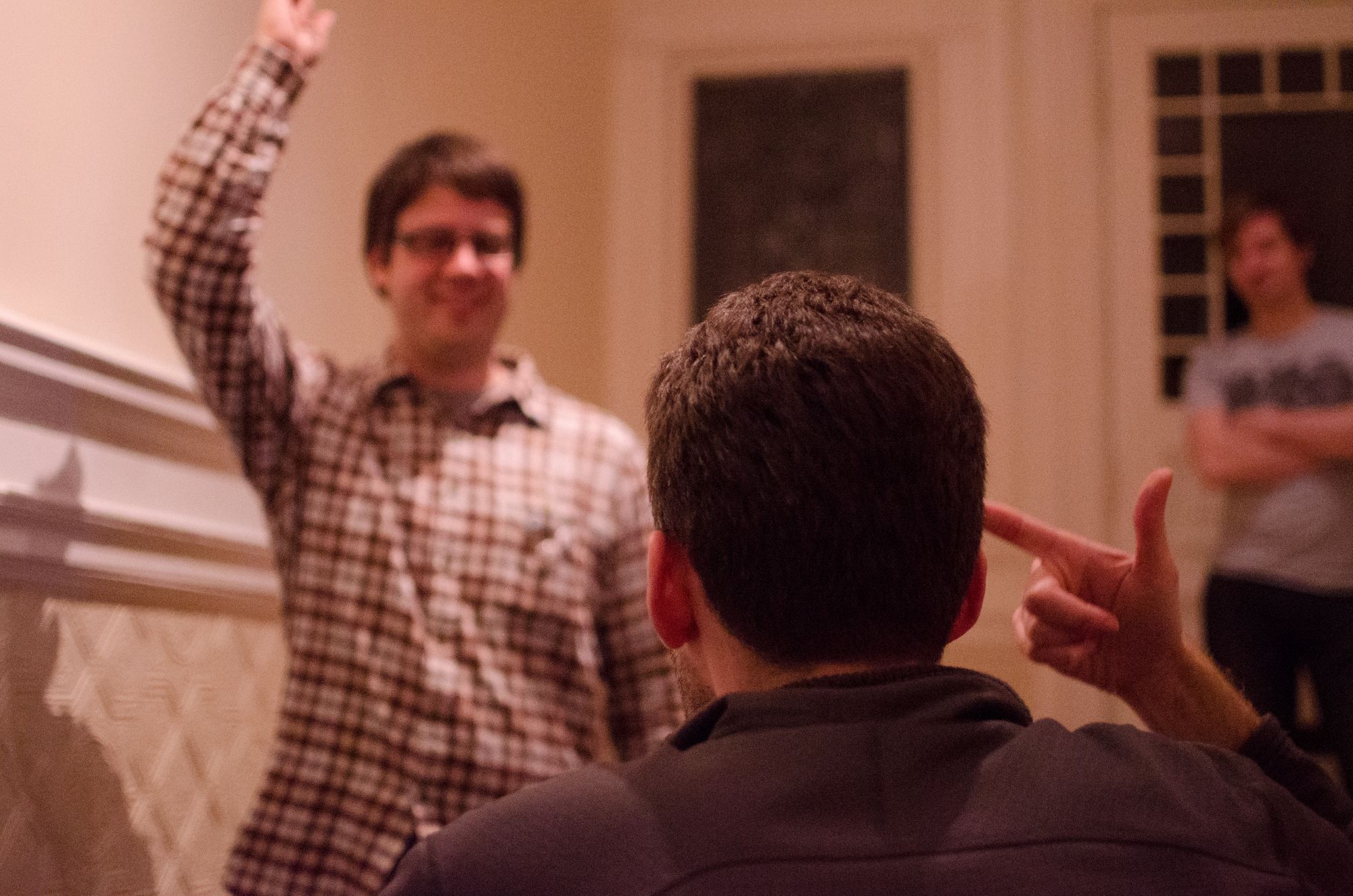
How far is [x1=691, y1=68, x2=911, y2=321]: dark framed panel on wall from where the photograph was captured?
3.70 m

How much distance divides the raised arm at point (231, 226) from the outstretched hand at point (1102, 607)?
38.1 inches

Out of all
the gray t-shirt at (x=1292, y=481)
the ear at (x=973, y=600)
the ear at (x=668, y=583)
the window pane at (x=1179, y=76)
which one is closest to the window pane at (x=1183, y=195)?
the window pane at (x=1179, y=76)

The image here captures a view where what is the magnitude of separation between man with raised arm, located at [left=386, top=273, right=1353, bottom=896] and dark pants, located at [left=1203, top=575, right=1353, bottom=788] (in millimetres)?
1958

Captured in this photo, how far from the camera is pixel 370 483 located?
1.64 m

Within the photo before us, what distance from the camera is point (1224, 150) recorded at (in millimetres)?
3453

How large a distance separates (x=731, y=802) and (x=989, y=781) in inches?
Result: 5.4

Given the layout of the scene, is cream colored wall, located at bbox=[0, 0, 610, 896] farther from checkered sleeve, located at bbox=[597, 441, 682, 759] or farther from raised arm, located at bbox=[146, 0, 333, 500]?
checkered sleeve, located at bbox=[597, 441, 682, 759]

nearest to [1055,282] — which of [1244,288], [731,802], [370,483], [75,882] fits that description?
[1244,288]

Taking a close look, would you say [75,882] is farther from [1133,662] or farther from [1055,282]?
[1055,282]

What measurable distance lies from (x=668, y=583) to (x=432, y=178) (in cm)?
116

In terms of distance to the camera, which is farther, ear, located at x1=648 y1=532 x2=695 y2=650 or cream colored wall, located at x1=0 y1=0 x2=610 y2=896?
cream colored wall, located at x1=0 y1=0 x2=610 y2=896

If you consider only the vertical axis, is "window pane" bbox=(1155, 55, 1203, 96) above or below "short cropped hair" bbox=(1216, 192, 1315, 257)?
above

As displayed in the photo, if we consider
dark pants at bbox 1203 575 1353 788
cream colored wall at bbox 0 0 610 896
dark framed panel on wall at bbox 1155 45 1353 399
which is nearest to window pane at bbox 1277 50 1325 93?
dark framed panel on wall at bbox 1155 45 1353 399

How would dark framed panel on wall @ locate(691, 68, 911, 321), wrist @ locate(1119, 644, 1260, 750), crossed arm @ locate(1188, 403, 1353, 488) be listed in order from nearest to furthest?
wrist @ locate(1119, 644, 1260, 750)
crossed arm @ locate(1188, 403, 1353, 488)
dark framed panel on wall @ locate(691, 68, 911, 321)
